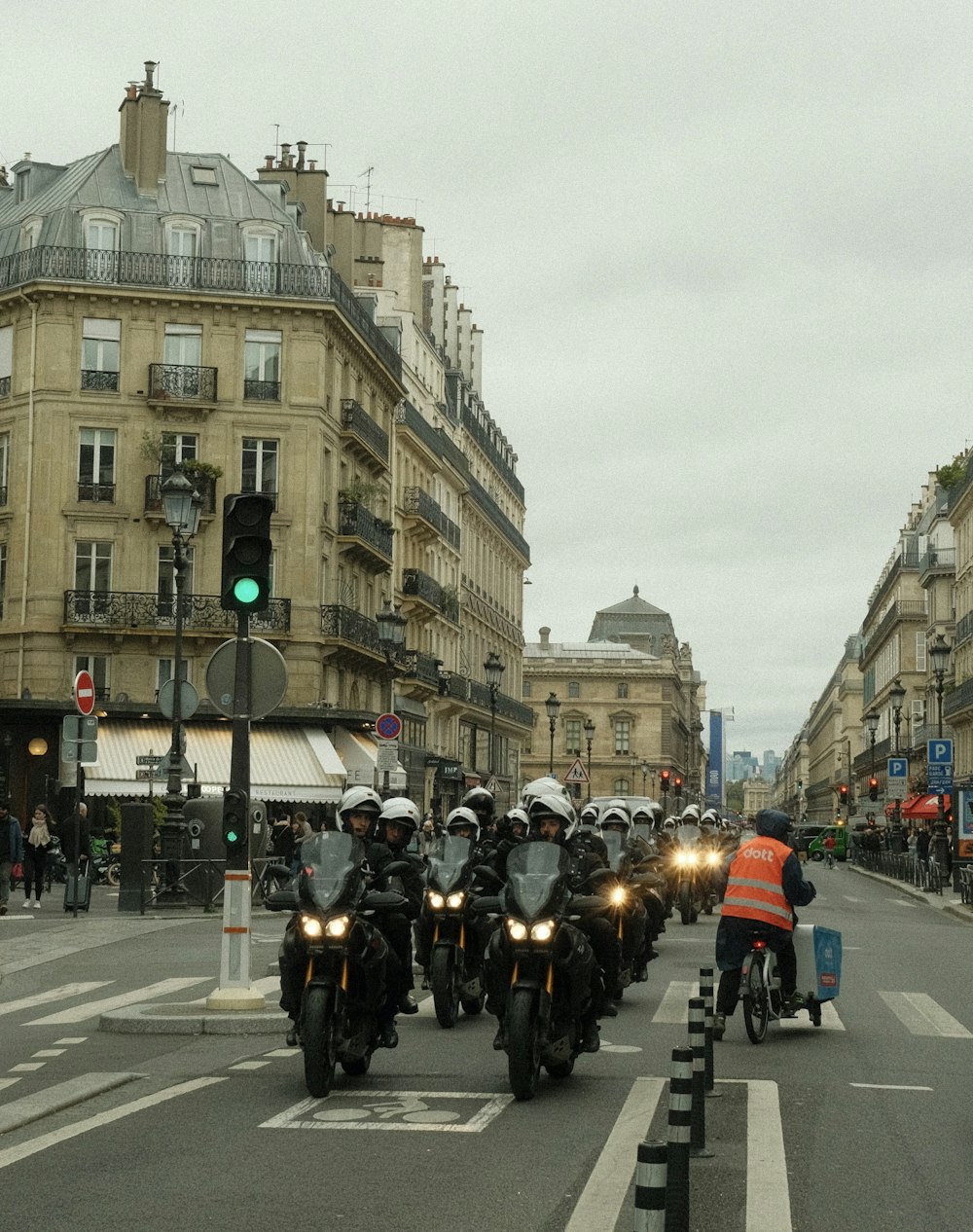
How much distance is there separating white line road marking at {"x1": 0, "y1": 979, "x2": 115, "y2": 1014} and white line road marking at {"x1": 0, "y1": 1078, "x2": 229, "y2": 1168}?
552 centimetres

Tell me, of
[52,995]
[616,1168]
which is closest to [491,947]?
[616,1168]

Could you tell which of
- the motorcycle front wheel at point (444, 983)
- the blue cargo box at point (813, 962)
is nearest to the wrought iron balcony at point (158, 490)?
the motorcycle front wheel at point (444, 983)

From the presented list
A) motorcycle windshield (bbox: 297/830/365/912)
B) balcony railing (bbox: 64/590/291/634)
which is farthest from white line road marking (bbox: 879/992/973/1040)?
balcony railing (bbox: 64/590/291/634)

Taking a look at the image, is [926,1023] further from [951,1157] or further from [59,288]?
[59,288]

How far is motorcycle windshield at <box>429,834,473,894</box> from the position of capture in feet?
45.8

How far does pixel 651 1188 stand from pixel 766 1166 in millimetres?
3829

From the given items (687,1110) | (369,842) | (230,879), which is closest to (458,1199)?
(687,1110)

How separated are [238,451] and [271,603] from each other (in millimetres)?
4227

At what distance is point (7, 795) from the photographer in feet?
145

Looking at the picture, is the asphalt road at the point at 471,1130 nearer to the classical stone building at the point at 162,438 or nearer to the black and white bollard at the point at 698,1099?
the black and white bollard at the point at 698,1099

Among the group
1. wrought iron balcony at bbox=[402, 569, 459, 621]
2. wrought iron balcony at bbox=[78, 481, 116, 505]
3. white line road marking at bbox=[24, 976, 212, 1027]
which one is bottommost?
white line road marking at bbox=[24, 976, 212, 1027]

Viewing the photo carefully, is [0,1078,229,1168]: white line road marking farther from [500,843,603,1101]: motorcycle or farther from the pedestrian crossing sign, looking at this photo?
the pedestrian crossing sign

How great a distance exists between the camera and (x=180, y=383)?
156 feet

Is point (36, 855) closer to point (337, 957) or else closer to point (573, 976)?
point (337, 957)
